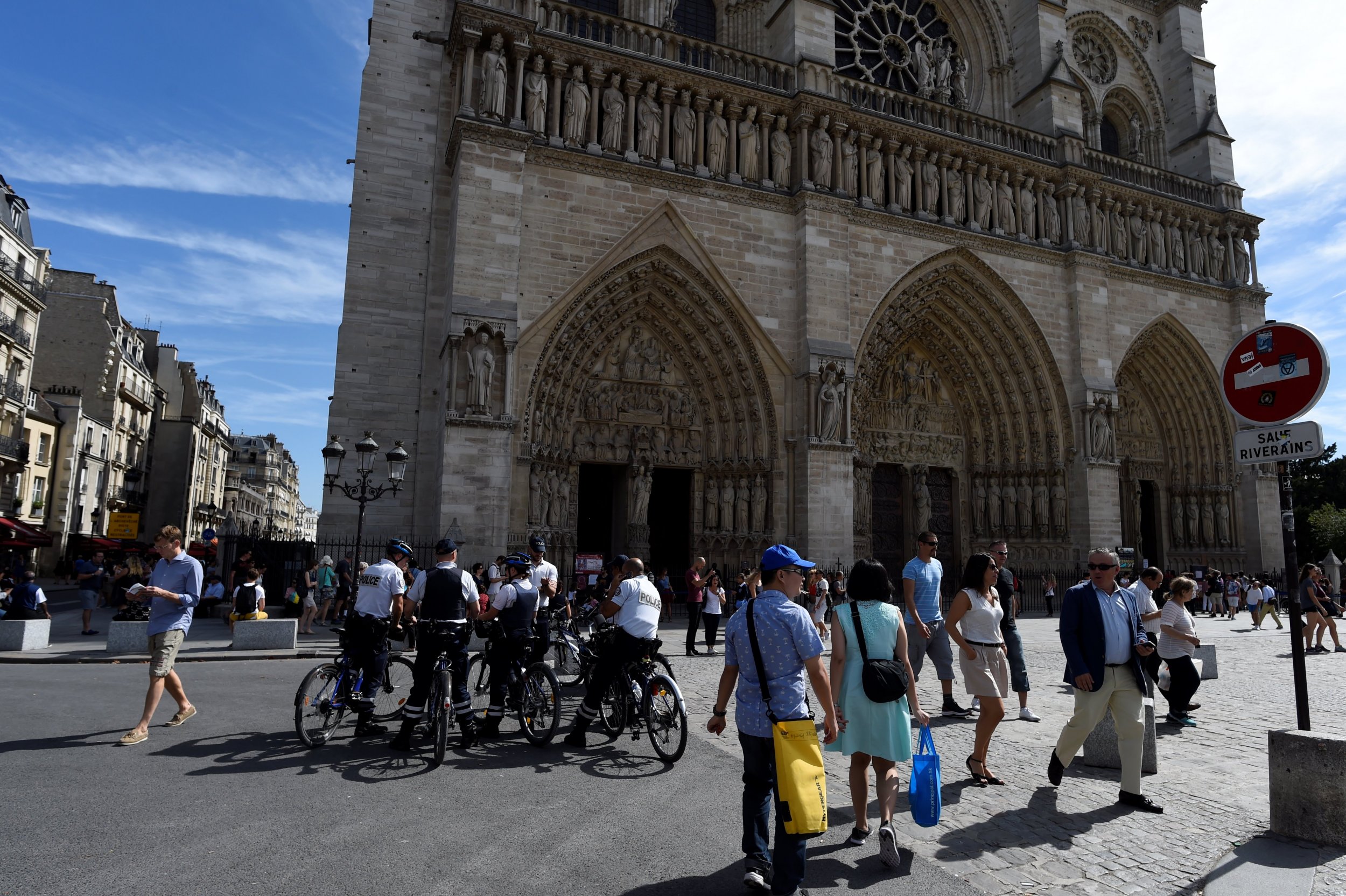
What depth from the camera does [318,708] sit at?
5.91 metres

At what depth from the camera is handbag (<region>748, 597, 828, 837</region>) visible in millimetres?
3160

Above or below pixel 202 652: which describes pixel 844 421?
above

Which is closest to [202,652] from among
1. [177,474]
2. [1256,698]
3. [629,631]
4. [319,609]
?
[319,609]

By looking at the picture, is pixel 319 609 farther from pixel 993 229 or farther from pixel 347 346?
pixel 993 229

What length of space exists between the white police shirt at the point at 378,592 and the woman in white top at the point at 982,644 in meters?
4.21

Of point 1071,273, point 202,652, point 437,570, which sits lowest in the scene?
point 202,652

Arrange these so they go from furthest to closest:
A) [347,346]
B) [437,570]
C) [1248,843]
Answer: [347,346] < [437,570] < [1248,843]

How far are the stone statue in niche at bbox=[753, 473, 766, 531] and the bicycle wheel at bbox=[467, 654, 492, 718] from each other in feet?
31.0

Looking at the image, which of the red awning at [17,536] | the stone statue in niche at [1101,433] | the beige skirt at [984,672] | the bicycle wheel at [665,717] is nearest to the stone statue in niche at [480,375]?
the bicycle wheel at [665,717]

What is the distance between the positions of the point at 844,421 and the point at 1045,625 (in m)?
6.08

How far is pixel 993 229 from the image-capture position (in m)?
20.9

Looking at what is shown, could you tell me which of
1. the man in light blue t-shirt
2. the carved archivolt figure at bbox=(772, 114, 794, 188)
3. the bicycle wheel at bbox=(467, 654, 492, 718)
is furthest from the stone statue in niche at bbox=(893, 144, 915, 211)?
the bicycle wheel at bbox=(467, 654, 492, 718)

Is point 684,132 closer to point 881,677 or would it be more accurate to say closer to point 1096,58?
point 881,677

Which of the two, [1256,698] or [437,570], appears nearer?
[437,570]
